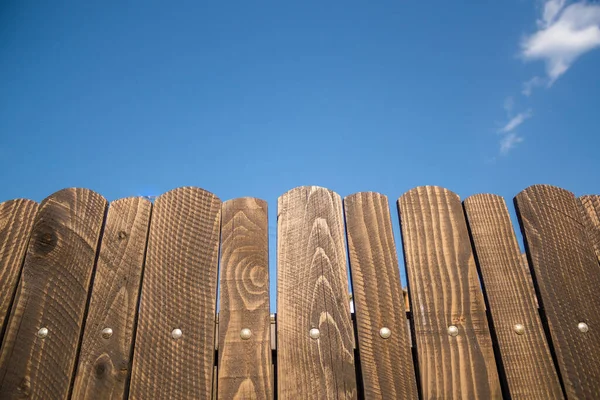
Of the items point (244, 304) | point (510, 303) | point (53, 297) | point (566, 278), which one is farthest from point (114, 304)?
point (566, 278)

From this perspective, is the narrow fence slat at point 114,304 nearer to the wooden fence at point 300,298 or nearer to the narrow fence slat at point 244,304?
the wooden fence at point 300,298

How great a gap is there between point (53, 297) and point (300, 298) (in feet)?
3.31

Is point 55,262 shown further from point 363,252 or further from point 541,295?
point 541,295

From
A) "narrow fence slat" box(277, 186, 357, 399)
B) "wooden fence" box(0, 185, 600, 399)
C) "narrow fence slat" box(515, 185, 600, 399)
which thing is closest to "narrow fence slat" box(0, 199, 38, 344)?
"wooden fence" box(0, 185, 600, 399)

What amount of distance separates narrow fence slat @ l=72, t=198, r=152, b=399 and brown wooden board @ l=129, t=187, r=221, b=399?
0.04 meters

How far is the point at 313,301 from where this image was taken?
6.03 feet

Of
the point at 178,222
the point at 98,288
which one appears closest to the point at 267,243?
the point at 178,222

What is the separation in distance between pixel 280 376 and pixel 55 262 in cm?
107

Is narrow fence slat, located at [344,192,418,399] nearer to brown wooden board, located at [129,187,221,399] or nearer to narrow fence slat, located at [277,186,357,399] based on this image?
narrow fence slat, located at [277,186,357,399]

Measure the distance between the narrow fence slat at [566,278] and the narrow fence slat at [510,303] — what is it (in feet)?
0.19

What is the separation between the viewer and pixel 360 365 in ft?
5.72

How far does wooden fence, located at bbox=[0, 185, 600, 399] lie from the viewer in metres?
1.72

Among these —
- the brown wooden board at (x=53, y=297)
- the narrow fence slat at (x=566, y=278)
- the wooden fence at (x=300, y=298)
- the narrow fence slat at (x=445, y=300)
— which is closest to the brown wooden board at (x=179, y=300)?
the wooden fence at (x=300, y=298)

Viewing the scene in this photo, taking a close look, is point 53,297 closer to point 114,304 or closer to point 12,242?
point 114,304
